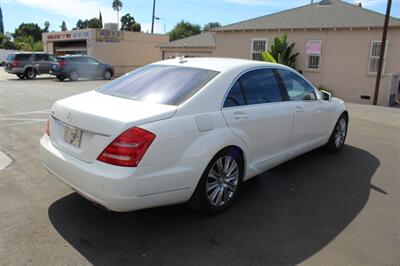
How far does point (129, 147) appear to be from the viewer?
3.14 meters

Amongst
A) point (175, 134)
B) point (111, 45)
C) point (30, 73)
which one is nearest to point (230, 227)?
point (175, 134)

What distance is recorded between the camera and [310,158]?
20.4ft

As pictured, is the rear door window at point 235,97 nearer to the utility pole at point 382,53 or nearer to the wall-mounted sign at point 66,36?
the utility pole at point 382,53

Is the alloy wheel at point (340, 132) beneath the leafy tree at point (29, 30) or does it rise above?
beneath

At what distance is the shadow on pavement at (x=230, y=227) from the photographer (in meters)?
3.18

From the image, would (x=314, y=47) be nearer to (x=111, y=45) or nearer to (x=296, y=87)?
(x=296, y=87)

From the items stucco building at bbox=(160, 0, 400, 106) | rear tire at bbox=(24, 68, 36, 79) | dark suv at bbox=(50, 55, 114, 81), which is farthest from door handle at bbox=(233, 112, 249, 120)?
rear tire at bbox=(24, 68, 36, 79)

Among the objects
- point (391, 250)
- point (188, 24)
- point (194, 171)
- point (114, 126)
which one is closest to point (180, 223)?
point (194, 171)

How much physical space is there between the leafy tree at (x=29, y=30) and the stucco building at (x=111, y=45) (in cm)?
6013

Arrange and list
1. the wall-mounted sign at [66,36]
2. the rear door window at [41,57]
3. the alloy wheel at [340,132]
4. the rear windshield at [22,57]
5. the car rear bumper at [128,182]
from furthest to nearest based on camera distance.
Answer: the wall-mounted sign at [66,36] < the rear door window at [41,57] < the rear windshield at [22,57] < the alloy wheel at [340,132] < the car rear bumper at [128,182]

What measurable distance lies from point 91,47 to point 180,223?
3034 centimetres

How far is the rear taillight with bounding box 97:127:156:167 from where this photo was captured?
3.13 m

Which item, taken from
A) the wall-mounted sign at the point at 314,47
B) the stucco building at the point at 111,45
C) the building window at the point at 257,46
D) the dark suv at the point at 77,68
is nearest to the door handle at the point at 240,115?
the wall-mounted sign at the point at 314,47

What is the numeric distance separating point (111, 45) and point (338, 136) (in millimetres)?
29186
